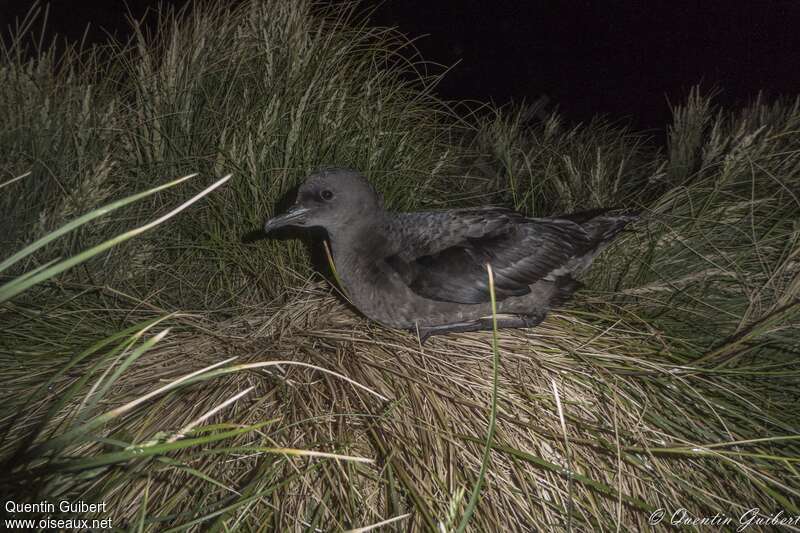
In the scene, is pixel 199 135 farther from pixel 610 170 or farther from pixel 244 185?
pixel 610 170

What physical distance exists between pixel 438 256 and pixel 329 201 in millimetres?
561

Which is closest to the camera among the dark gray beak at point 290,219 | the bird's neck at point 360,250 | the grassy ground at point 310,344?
the grassy ground at point 310,344

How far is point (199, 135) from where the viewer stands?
2.83 m

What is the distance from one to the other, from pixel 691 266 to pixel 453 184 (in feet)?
5.94

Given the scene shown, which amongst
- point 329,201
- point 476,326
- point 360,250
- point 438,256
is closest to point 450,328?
point 476,326

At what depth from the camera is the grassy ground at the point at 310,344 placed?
1.48 meters

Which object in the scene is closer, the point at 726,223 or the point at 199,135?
the point at 726,223

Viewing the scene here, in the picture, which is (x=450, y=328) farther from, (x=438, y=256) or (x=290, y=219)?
(x=290, y=219)

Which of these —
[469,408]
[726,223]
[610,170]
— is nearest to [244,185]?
[469,408]

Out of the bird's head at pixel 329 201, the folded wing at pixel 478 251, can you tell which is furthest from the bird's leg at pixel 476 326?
the bird's head at pixel 329 201

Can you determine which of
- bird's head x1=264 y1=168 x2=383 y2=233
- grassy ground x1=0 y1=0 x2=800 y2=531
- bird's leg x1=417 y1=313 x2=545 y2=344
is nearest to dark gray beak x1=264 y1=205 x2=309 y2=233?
bird's head x1=264 y1=168 x2=383 y2=233

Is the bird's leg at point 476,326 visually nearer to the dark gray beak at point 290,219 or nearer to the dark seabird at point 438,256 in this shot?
the dark seabird at point 438,256

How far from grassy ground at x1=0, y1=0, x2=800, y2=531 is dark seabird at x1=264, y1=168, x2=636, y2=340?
0.43 ft

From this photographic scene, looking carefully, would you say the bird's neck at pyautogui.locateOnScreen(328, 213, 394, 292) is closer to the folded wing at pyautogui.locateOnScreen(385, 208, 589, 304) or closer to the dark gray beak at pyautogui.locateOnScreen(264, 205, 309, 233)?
the folded wing at pyautogui.locateOnScreen(385, 208, 589, 304)
